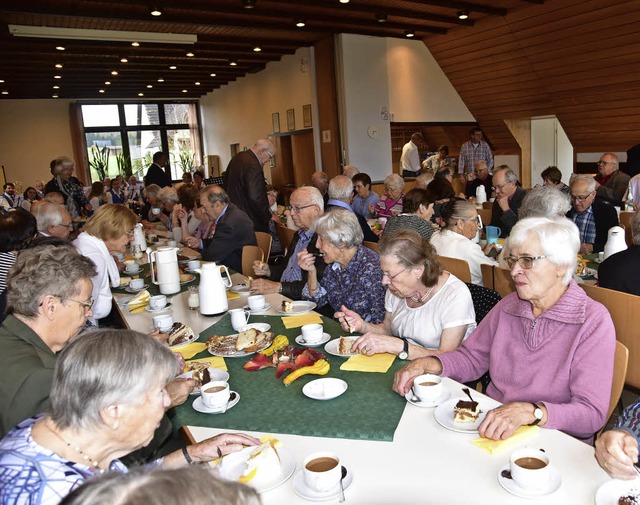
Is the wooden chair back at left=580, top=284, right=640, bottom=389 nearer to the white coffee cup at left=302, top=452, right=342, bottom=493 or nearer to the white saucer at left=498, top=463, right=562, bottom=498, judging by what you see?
the white saucer at left=498, top=463, right=562, bottom=498

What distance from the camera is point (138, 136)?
55.3 ft

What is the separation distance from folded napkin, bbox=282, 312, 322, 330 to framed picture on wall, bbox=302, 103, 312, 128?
27.2ft

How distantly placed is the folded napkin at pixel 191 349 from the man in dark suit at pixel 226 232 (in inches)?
85.8

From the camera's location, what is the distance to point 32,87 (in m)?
13.0

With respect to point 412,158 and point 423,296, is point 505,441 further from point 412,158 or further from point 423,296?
point 412,158

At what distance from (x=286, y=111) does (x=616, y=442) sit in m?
10.9

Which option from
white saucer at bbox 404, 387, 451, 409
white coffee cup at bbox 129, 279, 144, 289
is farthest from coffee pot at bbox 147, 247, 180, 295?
white saucer at bbox 404, 387, 451, 409

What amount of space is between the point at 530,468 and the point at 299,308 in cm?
175

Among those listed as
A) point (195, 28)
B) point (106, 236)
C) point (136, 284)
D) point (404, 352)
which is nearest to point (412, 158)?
point (195, 28)

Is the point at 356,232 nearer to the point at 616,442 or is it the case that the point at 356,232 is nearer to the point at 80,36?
the point at 616,442

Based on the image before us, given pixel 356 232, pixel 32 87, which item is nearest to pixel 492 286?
pixel 356 232

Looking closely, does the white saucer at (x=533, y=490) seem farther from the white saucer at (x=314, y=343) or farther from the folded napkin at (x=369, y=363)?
the white saucer at (x=314, y=343)

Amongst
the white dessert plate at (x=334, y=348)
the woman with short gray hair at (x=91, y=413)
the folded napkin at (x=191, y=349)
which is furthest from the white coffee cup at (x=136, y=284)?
the woman with short gray hair at (x=91, y=413)

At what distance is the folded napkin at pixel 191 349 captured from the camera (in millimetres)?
2359
